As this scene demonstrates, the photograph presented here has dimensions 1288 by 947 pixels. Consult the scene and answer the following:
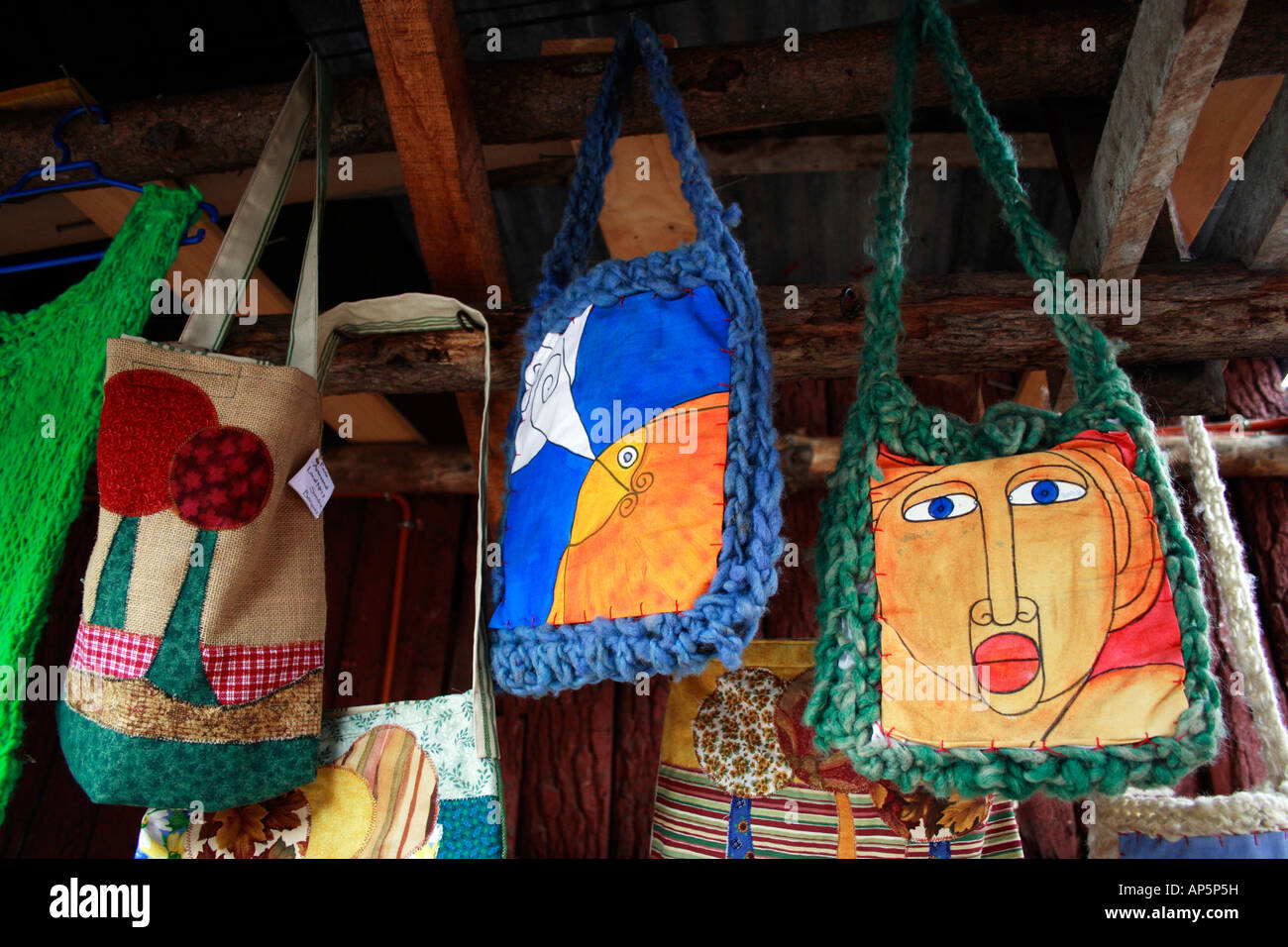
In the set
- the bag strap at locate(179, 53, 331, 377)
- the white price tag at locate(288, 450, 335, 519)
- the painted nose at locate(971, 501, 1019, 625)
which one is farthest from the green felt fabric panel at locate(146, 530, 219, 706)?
the painted nose at locate(971, 501, 1019, 625)

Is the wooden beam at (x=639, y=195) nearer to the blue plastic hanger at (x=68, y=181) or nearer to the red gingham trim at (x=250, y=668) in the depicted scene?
the blue plastic hanger at (x=68, y=181)

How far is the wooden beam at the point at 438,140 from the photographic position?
3.63 feet

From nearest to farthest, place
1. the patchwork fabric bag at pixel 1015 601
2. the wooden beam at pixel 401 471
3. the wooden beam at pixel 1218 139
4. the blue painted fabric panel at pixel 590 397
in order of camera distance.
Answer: the patchwork fabric bag at pixel 1015 601
the blue painted fabric panel at pixel 590 397
the wooden beam at pixel 1218 139
the wooden beam at pixel 401 471

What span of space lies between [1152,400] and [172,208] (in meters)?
1.45

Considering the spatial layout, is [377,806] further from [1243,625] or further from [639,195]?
[1243,625]

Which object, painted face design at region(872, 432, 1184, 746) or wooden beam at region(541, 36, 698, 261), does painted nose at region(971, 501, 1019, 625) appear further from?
wooden beam at region(541, 36, 698, 261)

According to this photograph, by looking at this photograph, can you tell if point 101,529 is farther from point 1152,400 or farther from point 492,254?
point 1152,400

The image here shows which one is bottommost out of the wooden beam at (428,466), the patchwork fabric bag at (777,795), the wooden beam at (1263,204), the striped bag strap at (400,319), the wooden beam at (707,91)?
the patchwork fabric bag at (777,795)

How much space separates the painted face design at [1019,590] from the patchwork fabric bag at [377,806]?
492 millimetres

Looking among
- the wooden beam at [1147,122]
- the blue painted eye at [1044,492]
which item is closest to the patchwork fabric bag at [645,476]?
the blue painted eye at [1044,492]

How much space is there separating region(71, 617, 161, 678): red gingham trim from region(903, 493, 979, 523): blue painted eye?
808 millimetres
